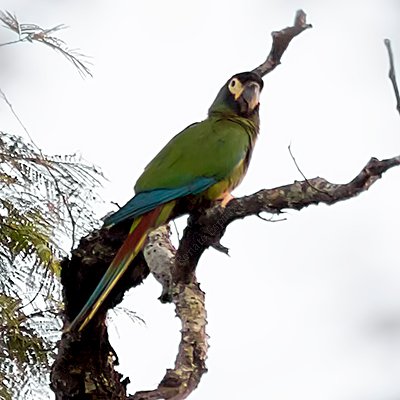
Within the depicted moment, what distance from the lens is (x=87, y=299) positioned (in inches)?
80.0

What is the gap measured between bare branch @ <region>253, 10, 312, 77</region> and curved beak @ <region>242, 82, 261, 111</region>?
0.40 feet

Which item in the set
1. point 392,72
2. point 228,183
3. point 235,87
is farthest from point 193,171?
point 392,72

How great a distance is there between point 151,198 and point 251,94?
526 millimetres

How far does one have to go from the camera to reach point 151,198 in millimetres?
2252

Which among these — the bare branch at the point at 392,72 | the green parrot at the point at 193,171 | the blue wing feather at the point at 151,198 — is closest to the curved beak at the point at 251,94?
the green parrot at the point at 193,171

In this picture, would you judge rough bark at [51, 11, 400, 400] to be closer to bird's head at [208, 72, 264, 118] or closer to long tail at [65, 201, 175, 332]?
long tail at [65, 201, 175, 332]

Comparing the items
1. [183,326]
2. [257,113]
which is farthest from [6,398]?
[257,113]

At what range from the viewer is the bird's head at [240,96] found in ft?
8.46

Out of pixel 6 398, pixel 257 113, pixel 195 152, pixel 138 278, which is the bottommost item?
pixel 6 398

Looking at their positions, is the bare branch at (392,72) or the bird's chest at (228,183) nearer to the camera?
the bare branch at (392,72)

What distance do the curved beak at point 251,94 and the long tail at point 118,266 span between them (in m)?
0.54

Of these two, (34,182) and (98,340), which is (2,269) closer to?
(34,182)

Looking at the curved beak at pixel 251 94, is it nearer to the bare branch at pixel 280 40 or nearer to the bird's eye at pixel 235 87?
the bird's eye at pixel 235 87

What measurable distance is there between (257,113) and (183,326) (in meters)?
0.95
